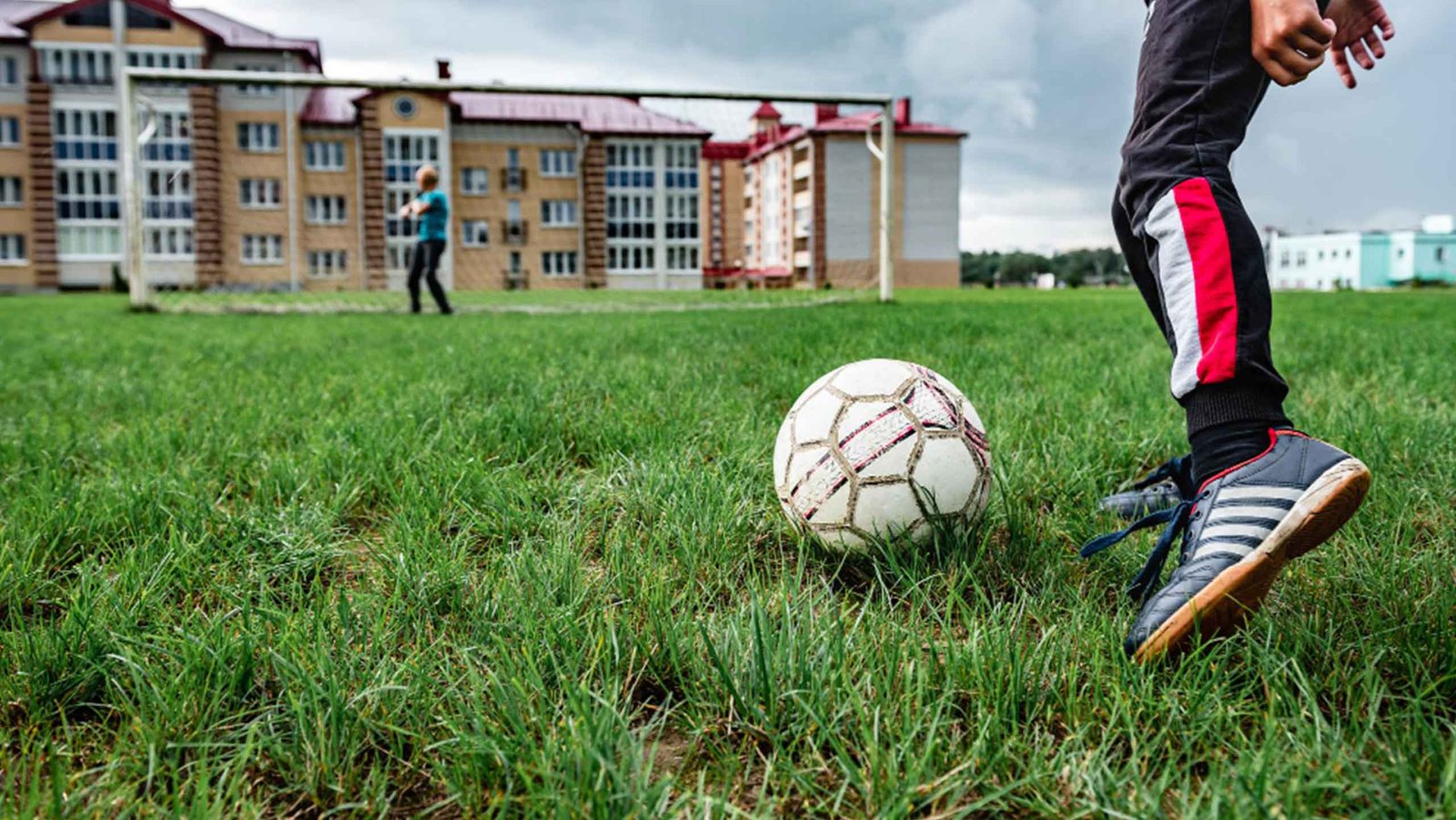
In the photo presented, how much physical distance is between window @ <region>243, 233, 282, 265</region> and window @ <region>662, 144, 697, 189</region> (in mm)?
18694

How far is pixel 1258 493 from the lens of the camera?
1.68m

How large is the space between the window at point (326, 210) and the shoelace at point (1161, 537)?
4870cm

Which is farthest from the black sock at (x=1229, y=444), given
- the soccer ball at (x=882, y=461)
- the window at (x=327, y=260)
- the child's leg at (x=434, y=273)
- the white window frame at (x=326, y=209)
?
the white window frame at (x=326, y=209)

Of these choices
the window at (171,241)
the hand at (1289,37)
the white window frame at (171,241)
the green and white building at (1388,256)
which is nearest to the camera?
the hand at (1289,37)

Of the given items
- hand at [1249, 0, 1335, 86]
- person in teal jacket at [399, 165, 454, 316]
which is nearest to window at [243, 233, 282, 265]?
person in teal jacket at [399, 165, 454, 316]

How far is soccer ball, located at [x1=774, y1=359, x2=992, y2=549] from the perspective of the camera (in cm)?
204

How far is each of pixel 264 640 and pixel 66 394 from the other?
3.99m

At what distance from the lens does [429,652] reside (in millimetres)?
1600

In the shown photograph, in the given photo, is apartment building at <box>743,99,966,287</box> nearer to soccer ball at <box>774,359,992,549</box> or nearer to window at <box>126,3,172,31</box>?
window at <box>126,3,172,31</box>

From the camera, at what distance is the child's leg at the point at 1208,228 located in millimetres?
1795

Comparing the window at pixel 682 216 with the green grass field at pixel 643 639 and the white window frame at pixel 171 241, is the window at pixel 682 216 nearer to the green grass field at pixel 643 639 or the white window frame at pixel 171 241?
the white window frame at pixel 171 241

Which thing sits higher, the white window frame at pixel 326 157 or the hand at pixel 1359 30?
the white window frame at pixel 326 157

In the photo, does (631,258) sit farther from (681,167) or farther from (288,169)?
(288,169)

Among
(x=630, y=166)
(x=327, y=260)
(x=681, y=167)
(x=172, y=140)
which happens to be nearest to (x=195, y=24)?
(x=172, y=140)
